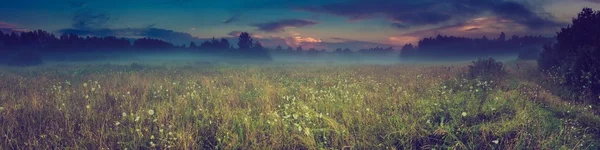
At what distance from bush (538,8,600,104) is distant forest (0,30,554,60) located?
37.2 metres

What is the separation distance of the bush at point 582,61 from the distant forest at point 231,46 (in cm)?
3722

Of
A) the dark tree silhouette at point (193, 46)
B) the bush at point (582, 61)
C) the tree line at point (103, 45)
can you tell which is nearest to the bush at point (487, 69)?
the bush at point (582, 61)

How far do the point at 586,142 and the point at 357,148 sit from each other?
320 cm

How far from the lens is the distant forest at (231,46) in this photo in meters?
59.2

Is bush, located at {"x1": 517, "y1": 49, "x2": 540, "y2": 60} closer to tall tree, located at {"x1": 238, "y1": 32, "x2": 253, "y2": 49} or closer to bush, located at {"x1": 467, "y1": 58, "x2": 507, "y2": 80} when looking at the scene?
bush, located at {"x1": 467, "y1": 58, "x2": 507, "y2": 80}

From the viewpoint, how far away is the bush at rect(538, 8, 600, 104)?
7.95m

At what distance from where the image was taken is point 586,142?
413 cm

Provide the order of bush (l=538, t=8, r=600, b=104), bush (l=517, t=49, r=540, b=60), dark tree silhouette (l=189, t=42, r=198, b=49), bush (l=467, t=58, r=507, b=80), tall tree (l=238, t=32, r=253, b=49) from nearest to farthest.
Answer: bush (l=538, t=8, r=600, b=104)
bush (l=467, t=58, r=507, b=80)
bush (l=517, t=49, r=540, b=60)
tall tree (l=238, t=32, r=253, b=49)
dark tree silhouette (l=189, t=42, r=198, b=49)

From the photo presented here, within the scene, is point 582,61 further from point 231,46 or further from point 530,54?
point 231,46

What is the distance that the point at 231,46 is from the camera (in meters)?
81.8

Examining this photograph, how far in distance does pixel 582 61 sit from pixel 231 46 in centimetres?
7800

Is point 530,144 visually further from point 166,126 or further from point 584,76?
point 584,76

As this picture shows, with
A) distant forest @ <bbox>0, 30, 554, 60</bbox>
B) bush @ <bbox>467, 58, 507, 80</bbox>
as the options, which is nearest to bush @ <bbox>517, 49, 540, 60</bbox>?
distant forest @ <bbox>0, 30, 554, 60</bbox>

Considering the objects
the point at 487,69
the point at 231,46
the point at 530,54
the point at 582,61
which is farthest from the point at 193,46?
the point at 582,61
